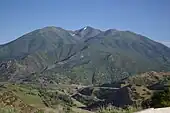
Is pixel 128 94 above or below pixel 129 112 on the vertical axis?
below

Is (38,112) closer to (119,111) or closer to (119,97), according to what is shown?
(119,111)

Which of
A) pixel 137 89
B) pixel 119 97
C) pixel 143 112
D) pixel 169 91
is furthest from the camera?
pixel 119 97

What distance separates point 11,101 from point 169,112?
4.79 metres

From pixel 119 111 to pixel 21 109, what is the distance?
3.02m

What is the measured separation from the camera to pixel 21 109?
9.23 m

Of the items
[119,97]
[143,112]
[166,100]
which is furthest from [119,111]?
[119,97]

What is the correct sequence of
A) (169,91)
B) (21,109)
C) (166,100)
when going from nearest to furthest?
(21,109), (166,100), (169,91)

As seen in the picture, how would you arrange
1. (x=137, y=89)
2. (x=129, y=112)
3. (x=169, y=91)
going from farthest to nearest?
(x=137, y=89)
(x=169, y=91)
(x=129, y=112)

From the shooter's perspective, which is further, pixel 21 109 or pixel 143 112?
pixel 21 109

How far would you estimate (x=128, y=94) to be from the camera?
17738 cm

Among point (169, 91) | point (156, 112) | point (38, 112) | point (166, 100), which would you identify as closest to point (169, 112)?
point (156, 112)

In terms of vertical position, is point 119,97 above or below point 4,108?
below

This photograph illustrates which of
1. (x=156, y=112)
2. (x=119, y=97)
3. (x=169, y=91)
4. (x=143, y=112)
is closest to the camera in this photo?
(x=143, y=112)

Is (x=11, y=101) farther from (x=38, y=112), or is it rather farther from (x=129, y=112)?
(x=129, y=112)
